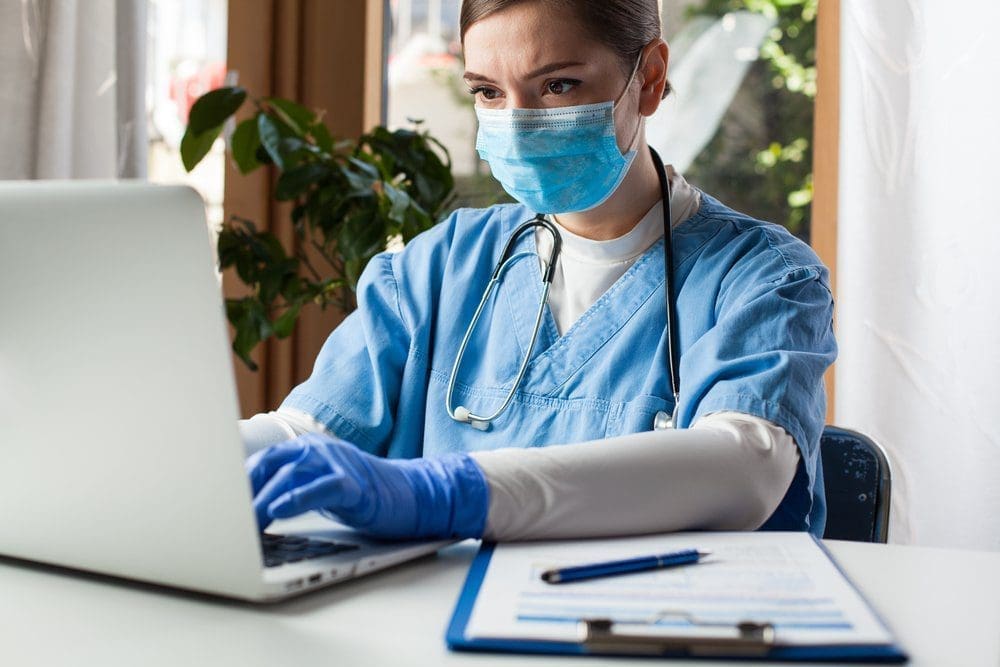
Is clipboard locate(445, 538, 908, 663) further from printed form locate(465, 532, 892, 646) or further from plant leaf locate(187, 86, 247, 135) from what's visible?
plant leaf locate(187, 86, 247, 135)

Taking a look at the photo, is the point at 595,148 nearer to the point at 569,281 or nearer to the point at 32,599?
the point at 569,281

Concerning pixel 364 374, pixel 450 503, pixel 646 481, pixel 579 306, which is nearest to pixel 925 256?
pixel 579 306

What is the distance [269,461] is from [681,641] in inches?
14.3

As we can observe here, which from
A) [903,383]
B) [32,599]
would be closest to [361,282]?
[32,599]

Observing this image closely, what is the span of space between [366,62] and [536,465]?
1691mm

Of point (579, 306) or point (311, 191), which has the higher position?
point (311, 191)

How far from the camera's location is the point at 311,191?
1814mm

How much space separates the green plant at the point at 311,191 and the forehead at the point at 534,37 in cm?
50

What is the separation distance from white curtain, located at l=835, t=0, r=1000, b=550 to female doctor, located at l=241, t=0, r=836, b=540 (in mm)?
525

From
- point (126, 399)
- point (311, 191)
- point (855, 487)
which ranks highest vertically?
point (311, 191)

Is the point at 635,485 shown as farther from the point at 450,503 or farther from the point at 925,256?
the point at 925,256

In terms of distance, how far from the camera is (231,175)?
2.32 m

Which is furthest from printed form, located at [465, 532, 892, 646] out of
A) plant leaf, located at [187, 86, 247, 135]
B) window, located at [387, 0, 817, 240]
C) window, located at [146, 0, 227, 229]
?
window, located at [146, 0, 227, 229]

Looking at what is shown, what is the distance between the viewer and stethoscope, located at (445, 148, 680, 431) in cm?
113
